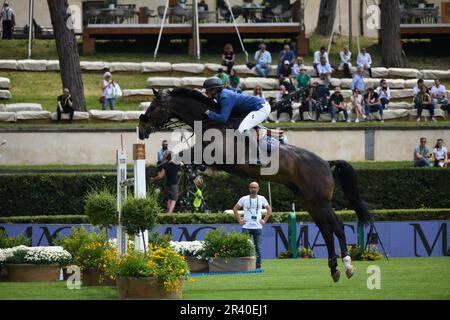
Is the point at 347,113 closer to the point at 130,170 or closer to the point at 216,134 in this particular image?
the point at 130,170

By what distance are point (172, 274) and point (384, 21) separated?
26.6 metres

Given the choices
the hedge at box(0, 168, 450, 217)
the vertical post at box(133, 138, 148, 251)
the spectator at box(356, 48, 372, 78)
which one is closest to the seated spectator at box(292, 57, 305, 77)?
the spectator at box(356, 48, 372, 78)

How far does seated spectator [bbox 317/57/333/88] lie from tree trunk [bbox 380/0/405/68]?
4811 mm

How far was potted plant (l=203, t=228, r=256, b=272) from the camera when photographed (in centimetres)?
1841

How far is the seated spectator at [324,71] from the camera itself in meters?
34.4

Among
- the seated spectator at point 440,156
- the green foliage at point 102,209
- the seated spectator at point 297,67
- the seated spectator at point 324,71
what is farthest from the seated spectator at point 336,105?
the green foliage at point 102,209

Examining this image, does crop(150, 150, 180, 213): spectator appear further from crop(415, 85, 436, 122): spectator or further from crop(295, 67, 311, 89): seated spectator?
crop(415, 85, 436, 122): spectator

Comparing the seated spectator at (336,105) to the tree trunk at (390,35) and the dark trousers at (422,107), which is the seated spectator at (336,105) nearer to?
the dark trousers at (422,107)

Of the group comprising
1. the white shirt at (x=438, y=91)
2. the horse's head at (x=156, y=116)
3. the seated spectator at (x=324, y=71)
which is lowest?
the horse's head at (x=156, y=116)

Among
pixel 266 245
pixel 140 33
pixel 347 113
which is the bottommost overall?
pixel 266 245

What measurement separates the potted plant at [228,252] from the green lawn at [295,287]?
0.46 m

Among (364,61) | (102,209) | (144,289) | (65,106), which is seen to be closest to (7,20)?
(65,106)
